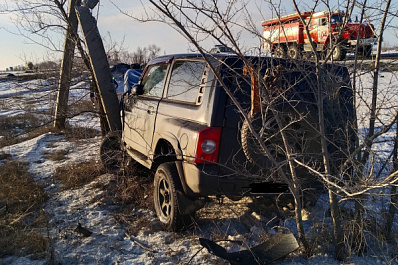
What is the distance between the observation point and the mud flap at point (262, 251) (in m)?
2.94

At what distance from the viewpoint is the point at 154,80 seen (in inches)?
191

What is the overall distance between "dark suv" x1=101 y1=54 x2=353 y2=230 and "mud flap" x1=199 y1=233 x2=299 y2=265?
0.46 m

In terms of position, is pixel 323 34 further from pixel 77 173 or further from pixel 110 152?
pixel 77 173

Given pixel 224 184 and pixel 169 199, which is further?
pixel 169 199

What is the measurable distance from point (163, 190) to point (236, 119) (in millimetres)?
1330

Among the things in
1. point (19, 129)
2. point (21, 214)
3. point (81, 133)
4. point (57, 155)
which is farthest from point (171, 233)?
point (19, 129)

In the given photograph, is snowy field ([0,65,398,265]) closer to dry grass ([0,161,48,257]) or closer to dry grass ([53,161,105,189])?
dry grass ([0,161,48,257])

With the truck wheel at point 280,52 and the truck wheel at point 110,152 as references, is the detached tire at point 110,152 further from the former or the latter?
the truck wheel at point 280,52

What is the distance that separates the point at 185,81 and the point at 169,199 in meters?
1.34

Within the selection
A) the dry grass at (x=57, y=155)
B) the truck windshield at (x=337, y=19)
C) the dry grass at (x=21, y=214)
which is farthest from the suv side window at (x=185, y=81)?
the dry grass at (x=57, y=155)

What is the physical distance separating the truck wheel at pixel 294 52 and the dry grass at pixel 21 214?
3044 mm

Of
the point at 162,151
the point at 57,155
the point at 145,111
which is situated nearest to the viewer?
the point at 162,151

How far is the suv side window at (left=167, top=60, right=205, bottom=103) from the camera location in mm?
3646

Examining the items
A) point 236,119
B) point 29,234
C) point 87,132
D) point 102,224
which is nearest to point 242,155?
point 236,119
